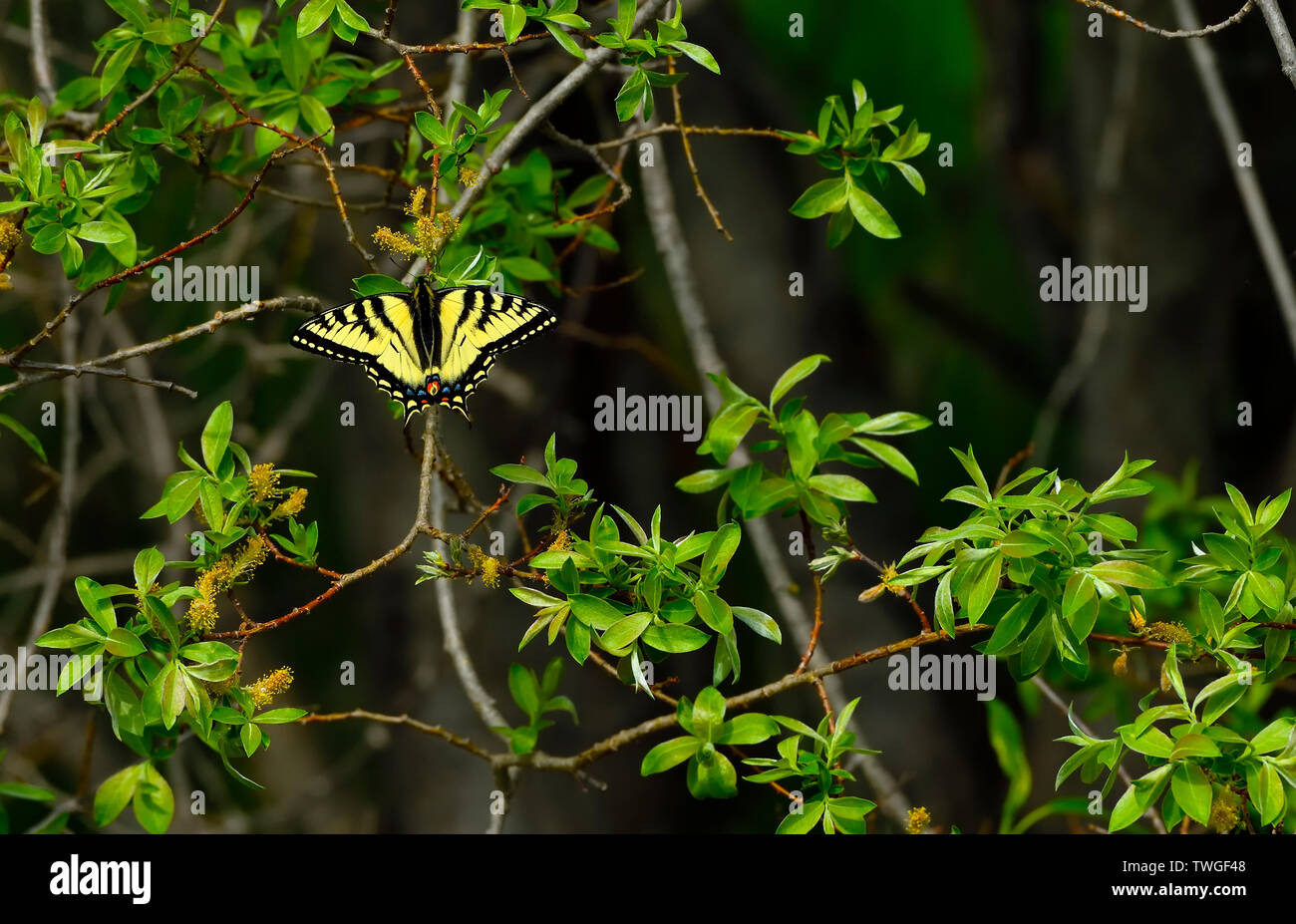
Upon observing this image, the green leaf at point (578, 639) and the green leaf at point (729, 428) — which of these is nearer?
the green leaf at point (578, 639)

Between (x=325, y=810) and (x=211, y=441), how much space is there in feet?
4.65

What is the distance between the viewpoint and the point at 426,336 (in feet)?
3.37

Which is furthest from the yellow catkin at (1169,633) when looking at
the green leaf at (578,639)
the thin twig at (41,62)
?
the thin twig at (41,62)

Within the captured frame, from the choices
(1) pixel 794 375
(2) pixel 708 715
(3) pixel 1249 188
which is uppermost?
(3) pixel 1249 188

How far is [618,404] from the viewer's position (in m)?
1.76

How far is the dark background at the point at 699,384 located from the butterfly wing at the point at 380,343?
24.5 inches

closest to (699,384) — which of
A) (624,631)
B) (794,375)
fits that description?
(794,375)

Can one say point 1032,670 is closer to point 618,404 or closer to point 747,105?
point 618,404

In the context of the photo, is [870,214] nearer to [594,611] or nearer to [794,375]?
[794,375]

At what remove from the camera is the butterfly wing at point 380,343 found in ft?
3.29

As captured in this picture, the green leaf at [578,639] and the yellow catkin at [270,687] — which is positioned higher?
the green leaf at [578,639]

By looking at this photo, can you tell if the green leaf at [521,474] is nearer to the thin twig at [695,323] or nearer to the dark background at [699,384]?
the thin twig at [695,323]

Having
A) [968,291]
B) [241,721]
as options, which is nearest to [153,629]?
[241,721]

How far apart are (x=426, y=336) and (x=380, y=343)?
1.9 inches
